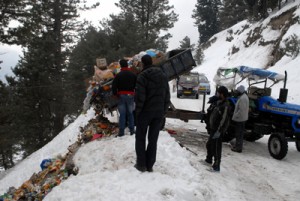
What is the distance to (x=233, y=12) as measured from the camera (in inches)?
2469

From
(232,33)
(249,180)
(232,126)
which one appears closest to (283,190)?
(249,180)

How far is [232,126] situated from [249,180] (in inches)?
142

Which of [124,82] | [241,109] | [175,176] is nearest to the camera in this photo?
[175,176]

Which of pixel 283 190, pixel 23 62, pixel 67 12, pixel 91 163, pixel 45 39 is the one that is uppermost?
pixel 67 12

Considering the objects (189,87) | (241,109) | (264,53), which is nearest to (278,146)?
(241,109)

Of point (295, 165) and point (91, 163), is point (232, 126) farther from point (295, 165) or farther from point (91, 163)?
point (91, 163)

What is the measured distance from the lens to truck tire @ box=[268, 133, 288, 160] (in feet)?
28.6

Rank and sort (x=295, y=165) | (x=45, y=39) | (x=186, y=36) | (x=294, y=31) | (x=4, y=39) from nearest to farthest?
(x=295, y=165) < (x=4, y=39) < (x=45, y=39) < (x=294, y=31) < (x=186, y=36)

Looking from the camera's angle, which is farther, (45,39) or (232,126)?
(45,39)

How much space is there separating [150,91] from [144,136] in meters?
0.90

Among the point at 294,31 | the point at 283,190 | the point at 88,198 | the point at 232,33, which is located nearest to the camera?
the point at 88,198

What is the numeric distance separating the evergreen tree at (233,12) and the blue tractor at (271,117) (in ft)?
175

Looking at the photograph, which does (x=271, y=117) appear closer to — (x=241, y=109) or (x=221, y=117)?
(x=241, y=109)

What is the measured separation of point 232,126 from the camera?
1053cm
